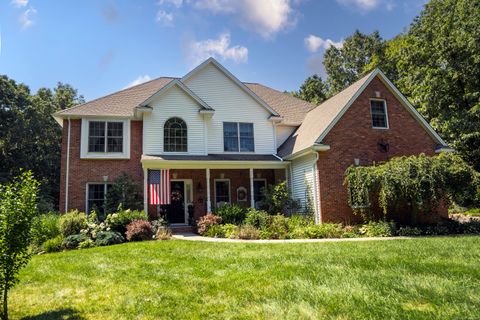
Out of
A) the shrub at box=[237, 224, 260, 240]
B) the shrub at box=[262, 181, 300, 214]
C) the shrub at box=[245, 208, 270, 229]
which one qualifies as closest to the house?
the shrub at box=[262, 181, 300, 214]

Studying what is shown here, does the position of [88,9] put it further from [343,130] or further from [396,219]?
[396,219]

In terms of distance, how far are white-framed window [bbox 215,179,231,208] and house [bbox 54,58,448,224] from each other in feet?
0.18

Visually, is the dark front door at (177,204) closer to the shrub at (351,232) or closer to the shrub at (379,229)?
the shrub at (351,232)

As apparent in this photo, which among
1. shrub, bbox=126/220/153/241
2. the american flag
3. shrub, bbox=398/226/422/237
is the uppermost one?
the american flag

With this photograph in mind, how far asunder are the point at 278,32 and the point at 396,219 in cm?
1054

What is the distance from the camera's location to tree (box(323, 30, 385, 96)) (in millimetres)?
34938

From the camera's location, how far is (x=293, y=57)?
18.7 meters

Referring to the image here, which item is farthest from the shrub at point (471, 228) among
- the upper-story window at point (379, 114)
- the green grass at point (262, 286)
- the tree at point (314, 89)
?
the tree at point (314, 89)

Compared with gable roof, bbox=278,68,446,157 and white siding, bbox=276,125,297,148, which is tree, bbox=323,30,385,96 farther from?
gable roof, bbox=278,68,446,157

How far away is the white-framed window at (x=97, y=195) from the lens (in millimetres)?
15852

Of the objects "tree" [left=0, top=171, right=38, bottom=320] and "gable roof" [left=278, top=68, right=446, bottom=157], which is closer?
"tree" [left=0, top=171, right=38, bottom=320]

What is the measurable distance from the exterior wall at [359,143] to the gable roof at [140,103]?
4.52 meters

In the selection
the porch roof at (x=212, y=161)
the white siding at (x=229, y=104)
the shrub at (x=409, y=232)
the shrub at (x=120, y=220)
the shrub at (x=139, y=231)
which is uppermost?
the white siding at (x=229, y=104)

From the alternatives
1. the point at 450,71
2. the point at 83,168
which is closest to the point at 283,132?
the point at 83,168
